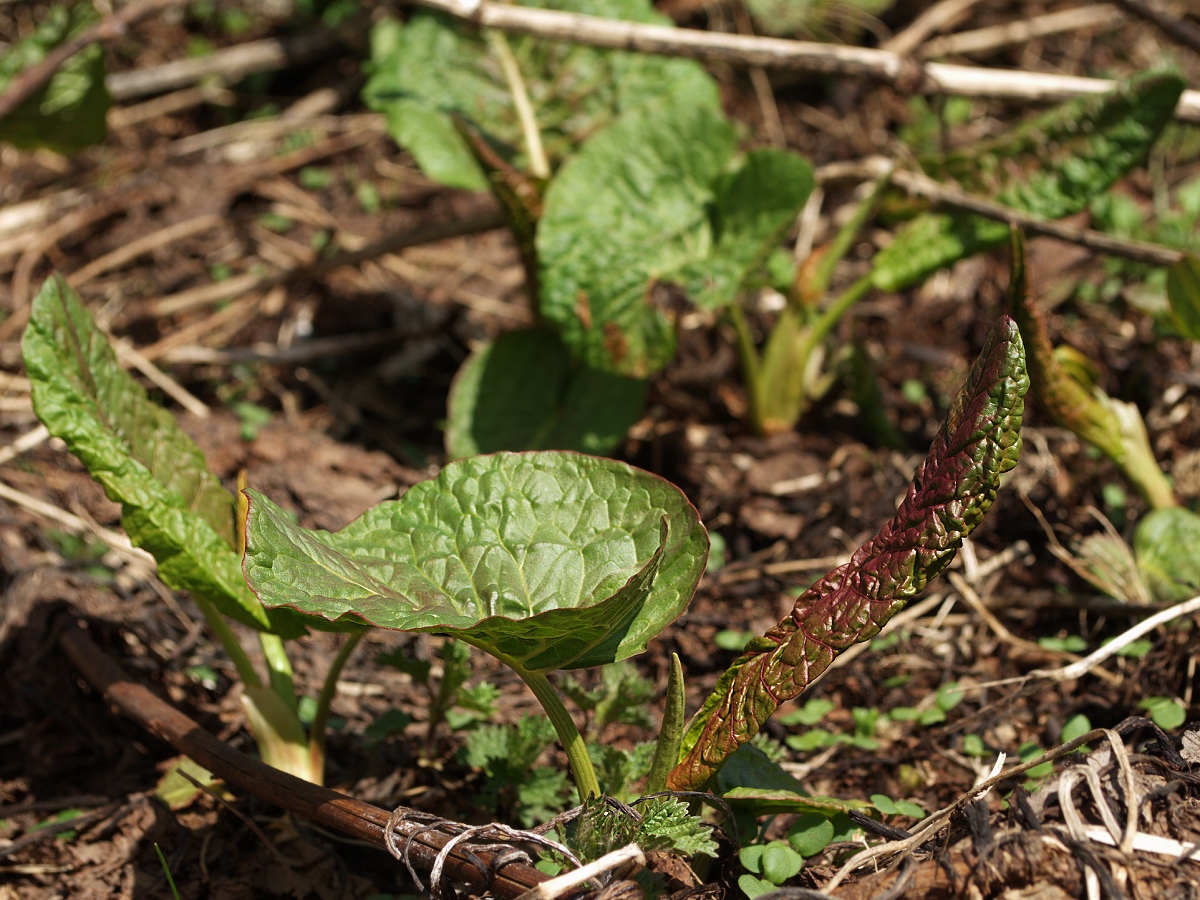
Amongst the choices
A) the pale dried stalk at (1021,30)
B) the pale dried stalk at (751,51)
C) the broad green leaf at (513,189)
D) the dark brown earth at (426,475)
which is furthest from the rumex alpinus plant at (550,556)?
the pale dried stalk at (1021,30)

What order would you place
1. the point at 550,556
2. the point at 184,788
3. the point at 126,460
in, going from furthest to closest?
the point at 184,788
the point at 126,460
the point at 550,556

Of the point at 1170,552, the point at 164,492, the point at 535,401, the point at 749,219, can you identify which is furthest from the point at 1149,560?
the point at 164,492

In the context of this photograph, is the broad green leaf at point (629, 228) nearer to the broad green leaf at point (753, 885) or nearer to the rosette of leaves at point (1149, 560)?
the rosette of leaves at point (1149, 560)

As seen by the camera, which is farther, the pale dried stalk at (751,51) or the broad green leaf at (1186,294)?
the pale dried stalk at (751,51)

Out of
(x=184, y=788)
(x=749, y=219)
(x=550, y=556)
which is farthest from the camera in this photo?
(x=749, y=219)

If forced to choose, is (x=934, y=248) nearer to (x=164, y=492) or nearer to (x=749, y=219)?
(x=749, y=219)

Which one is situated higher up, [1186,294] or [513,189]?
[513,189]

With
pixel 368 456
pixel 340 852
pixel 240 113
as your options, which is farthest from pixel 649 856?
pixel 240 113
